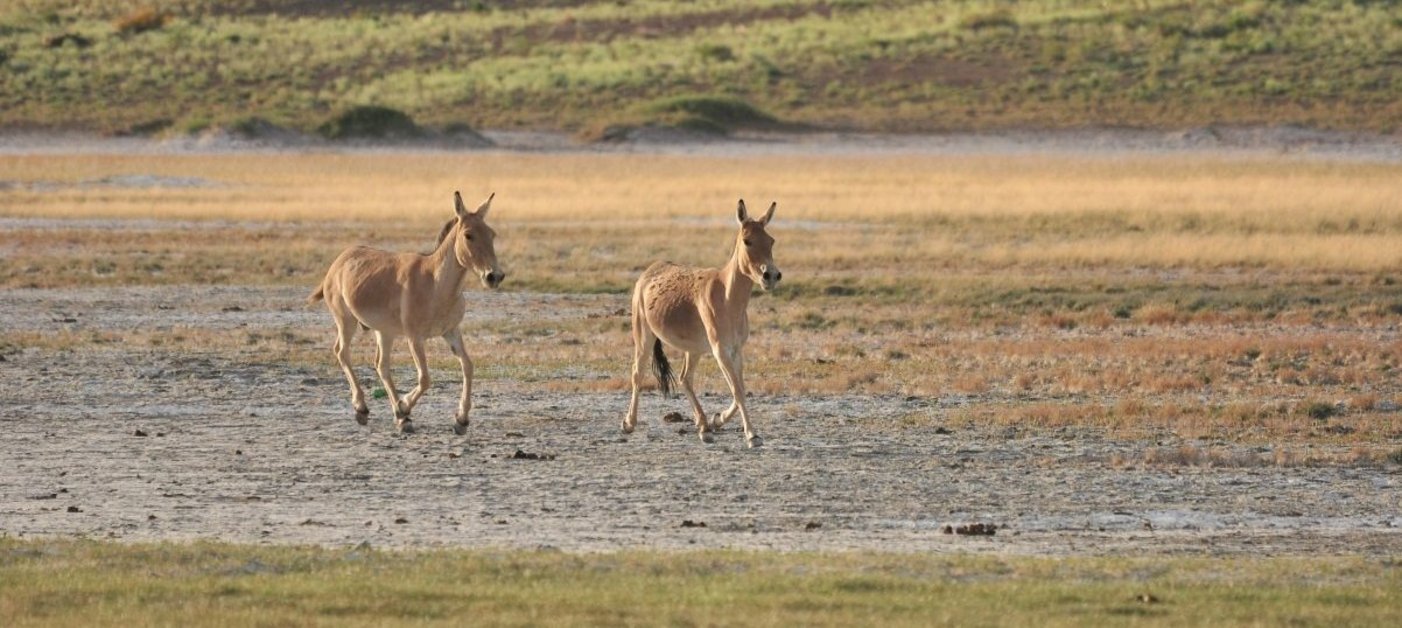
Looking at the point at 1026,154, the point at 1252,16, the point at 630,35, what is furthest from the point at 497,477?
→ the point at 630,35

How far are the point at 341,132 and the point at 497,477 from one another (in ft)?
172

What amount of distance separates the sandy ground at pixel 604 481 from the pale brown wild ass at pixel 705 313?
343mm

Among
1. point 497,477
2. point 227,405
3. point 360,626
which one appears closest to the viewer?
point 360,626

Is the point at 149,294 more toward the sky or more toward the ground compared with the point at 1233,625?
more toward the ground

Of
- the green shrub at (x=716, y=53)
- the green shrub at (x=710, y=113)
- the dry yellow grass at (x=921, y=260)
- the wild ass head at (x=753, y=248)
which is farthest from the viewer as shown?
the green shrub at (x=716, y=53)

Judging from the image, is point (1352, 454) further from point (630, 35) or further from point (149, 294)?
point (630, 35)

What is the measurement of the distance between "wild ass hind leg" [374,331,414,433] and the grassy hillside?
49879 millimetres

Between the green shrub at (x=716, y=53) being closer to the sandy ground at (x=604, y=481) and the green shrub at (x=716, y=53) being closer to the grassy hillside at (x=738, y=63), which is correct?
the grassy hillside at (x=738, y=63)

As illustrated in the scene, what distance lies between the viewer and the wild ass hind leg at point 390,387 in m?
16.1

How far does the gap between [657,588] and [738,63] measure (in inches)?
2792

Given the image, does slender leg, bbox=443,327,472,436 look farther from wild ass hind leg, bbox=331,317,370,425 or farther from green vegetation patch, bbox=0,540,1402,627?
green vegetation patch, bbox=0,540,1402,627

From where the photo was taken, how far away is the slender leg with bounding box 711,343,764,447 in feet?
49.4

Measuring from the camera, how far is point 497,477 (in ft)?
45.7

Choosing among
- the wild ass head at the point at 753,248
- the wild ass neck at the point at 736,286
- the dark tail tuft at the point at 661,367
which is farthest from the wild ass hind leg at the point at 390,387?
the wild ass head at the point at 753,248
